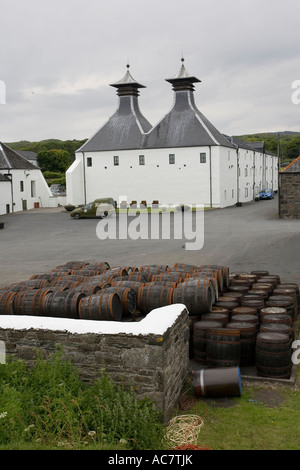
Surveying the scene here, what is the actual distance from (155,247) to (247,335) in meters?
15.8

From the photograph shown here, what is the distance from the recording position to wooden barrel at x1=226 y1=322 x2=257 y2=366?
32.1 feet

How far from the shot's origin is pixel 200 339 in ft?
32.3

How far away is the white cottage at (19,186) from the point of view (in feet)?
161

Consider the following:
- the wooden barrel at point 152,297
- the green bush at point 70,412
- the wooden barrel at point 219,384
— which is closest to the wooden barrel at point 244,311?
the wooden barrel at point 152,297

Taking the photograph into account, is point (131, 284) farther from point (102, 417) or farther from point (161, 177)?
point (161, 177)

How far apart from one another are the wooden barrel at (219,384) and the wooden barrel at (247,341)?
1.36 metres

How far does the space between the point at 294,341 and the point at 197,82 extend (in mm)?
47104

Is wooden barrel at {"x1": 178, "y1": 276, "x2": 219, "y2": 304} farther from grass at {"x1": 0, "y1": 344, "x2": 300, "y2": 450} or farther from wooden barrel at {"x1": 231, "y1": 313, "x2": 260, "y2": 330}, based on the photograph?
grass at {"x1": 0, "y1": 344, "x2": 300, "y2": 450}

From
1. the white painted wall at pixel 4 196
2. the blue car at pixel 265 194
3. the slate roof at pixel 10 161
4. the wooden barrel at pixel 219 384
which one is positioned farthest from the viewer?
the blue car at pixel 265 194

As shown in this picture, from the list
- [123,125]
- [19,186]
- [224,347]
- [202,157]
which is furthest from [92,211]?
[224,347]

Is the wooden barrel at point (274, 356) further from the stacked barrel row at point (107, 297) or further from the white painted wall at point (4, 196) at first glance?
the white painted wall at point (4, 196)

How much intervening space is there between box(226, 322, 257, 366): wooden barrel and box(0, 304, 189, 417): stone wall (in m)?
1.62

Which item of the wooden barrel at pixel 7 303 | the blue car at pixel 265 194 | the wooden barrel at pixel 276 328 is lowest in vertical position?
the wooden barrel at pixel 276 328

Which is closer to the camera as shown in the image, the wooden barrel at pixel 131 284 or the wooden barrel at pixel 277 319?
the wooden barrel at pixel 277 319
